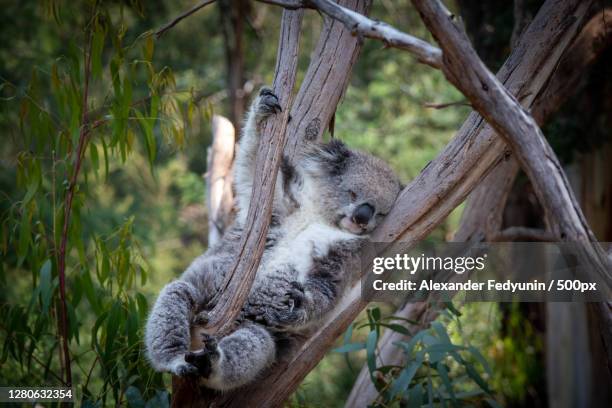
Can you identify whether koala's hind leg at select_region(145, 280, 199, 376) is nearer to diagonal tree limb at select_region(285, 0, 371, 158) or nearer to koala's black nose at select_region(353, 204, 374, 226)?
koala's black nose at select_region(353, 204, 374, 226)

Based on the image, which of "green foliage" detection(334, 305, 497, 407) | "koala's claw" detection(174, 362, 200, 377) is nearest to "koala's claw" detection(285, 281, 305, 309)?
"green foliage" detection(334, 305, 497, 407)

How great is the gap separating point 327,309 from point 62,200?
4.41 ft

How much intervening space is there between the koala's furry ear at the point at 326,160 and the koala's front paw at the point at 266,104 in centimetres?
58

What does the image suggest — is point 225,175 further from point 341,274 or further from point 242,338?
point 242,338

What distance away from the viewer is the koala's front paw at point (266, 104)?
2.33 metres

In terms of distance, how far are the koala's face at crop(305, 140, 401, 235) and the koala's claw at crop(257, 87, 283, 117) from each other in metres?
0.61

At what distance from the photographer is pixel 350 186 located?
296 centimetres

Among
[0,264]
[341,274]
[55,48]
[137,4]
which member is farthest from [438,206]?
[55,48]

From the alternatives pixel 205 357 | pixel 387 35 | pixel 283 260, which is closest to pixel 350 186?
pixel 283 260

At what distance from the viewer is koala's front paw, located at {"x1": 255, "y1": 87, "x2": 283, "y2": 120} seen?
233 centimetres

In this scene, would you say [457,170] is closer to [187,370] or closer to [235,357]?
[235,357]

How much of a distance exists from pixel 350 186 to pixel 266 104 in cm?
77

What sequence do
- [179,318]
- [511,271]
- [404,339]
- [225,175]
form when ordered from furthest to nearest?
[511,271], [225,175], [404,339], [179,318]

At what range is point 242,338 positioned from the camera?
8.00 ft
